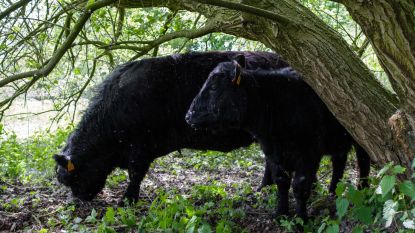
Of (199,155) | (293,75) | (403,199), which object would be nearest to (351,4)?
(403,199)

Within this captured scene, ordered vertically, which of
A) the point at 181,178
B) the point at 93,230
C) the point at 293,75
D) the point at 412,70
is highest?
the point at 293,75

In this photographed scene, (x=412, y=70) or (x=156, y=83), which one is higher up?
(x=156, y=83)

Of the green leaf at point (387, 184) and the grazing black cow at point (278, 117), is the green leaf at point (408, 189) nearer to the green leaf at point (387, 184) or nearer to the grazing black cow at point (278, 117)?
the green leaf at point (387, 184)

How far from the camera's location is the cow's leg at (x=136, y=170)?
7.43 meters

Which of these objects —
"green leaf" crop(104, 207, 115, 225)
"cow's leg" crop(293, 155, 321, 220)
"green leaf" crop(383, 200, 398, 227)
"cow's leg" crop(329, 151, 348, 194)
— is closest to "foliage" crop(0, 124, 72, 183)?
"green leaf" crop(104, 207, 115, 225)

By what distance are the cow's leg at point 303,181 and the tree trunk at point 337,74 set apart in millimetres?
1107

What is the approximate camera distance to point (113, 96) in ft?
25.4

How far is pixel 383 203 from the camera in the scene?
14.1ft

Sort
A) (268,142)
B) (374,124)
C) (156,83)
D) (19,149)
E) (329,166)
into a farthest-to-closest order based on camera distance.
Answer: (19,149) < (329,166) < (156,83) < (268,142) < (374,124)

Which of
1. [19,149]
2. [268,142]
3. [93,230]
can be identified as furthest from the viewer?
[19,149]

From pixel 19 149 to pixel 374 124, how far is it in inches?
296

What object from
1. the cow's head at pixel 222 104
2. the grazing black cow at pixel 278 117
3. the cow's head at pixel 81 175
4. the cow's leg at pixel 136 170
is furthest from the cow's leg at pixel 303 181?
the cow's head at pixel 81 175

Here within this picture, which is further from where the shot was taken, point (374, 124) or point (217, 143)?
point (217, 143)

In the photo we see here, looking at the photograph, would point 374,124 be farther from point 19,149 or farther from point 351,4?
point 19,149
